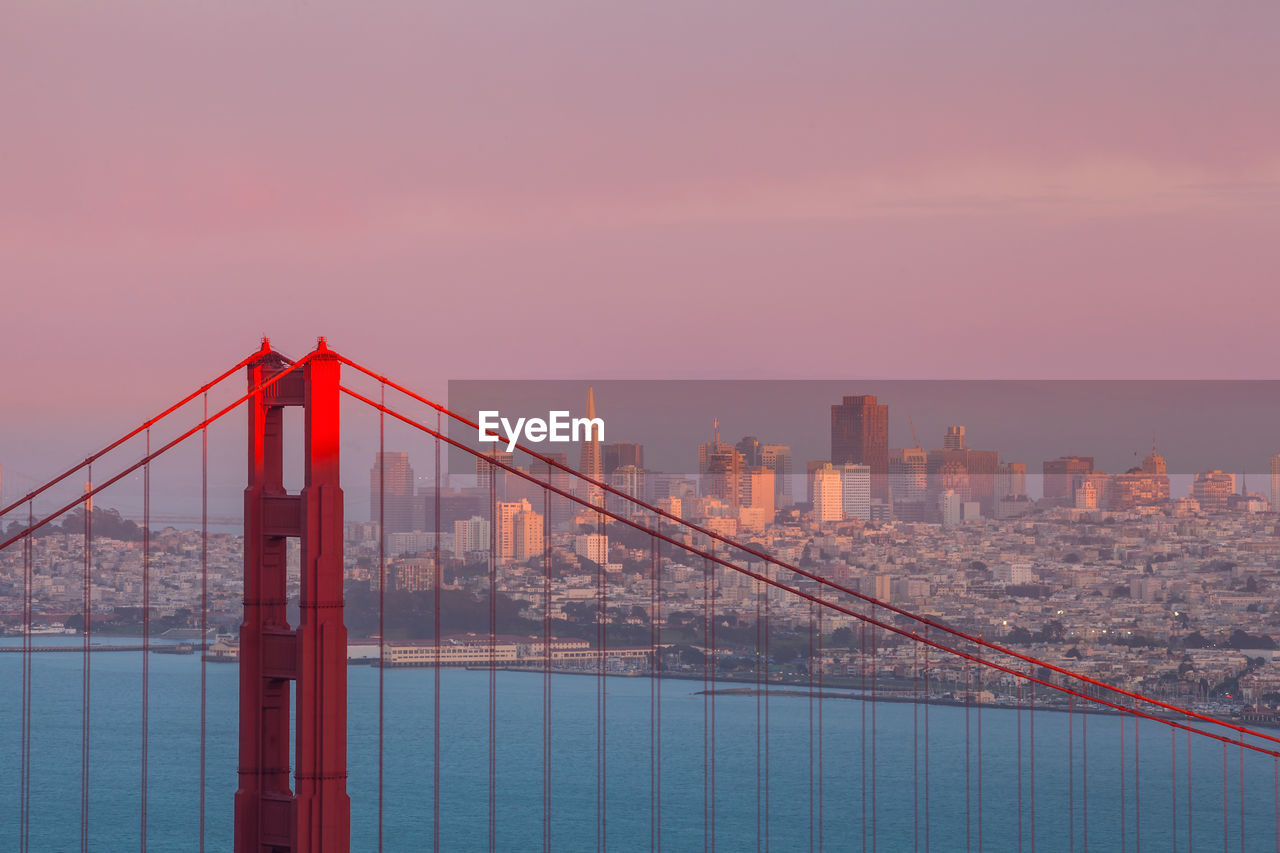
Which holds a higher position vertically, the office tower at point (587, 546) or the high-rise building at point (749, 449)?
the high-rise building at point (749, 449)

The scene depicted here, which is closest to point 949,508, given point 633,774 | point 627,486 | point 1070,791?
point 627,486

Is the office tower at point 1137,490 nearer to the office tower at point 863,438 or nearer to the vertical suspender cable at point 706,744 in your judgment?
the office tower at point 863,438

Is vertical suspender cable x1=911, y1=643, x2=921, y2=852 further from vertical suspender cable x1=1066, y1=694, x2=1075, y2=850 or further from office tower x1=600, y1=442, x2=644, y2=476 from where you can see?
office tower x1=600, y1=442, x2=644, y2=476

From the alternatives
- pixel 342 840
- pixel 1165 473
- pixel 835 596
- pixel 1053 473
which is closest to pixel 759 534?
pixel 835 596

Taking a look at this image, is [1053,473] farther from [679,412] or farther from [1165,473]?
[679,412]

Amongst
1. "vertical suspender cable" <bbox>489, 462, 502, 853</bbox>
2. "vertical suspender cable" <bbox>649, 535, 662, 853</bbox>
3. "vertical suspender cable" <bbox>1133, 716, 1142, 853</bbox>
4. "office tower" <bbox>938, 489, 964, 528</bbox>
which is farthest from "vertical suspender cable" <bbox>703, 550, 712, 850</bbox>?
"office tower" <bbox>938, 489, 964, 528</bbox>

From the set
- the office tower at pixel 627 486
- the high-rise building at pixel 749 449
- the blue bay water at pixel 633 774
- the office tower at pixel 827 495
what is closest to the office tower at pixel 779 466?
the high-rise building at pixel 749 449

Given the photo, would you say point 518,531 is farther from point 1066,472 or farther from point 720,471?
point 1066,472
